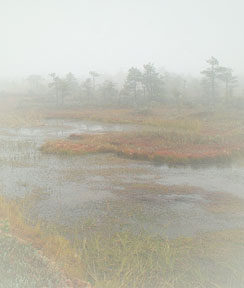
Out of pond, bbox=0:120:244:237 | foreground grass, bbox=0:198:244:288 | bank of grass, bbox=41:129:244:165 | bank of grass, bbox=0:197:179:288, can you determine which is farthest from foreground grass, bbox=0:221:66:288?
bank of grass, bbox=41:129:244:165

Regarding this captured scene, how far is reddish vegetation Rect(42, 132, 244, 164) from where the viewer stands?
12.9 meters

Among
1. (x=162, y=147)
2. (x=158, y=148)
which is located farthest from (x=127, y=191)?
(x=162, y=147)

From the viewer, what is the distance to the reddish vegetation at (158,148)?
1289 centimetres

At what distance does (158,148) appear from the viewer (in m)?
14.4

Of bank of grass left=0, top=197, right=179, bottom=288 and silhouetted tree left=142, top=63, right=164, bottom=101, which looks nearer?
bank of grass left=0, top=197, right=179, bottom=288

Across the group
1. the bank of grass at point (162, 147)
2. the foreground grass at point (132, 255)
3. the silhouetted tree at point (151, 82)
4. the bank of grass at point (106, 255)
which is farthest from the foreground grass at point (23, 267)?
the silhouetted tree at point (151, 82)

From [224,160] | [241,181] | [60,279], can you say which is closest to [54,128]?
[224,160]

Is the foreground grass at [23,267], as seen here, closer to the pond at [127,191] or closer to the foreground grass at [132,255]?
the foreground grass at [132,255]

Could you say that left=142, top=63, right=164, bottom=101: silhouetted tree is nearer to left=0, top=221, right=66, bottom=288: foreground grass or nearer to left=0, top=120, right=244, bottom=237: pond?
left=0, top=120, right=244, bottom=237: pond

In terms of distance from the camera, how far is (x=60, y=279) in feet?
13.6

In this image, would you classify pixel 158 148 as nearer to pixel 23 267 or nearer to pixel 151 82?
pixel 23 267

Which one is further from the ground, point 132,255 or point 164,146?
point 164,146

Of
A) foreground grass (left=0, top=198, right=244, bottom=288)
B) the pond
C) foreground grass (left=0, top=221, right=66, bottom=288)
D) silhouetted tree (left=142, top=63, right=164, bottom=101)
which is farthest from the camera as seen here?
silhouetted tree (left=142, top=63, right=164, bottom=101)

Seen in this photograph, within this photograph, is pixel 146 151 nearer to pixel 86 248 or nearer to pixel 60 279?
pixel 86 248
